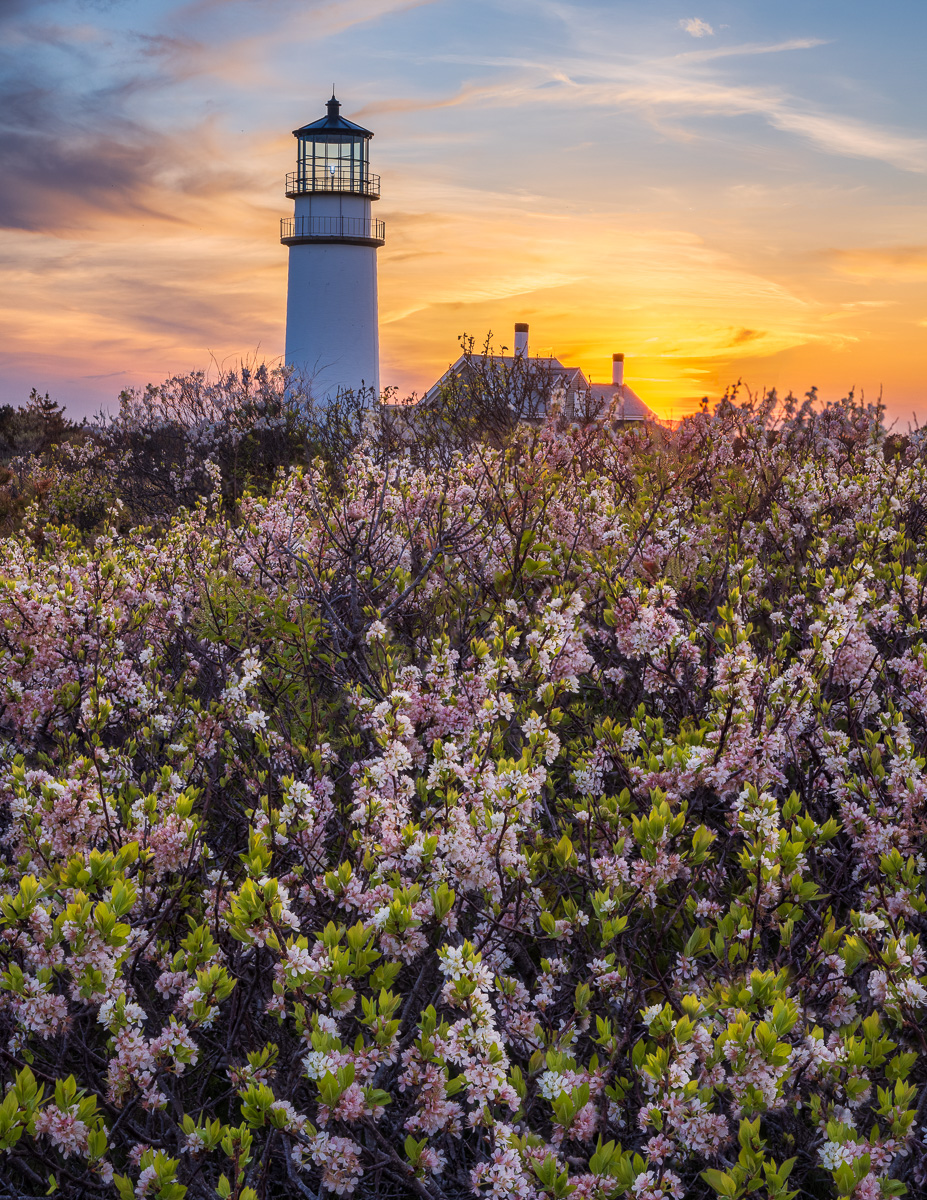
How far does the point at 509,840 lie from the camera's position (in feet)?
10.3

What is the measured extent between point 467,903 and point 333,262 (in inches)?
1272

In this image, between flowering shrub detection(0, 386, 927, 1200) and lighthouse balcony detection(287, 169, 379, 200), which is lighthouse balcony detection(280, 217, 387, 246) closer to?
lighthouse balcony detection(287, 169, 379, 200)

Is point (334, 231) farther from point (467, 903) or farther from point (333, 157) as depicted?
point (467, 903)

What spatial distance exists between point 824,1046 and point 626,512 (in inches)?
210

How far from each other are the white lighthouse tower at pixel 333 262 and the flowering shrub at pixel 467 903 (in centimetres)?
2798

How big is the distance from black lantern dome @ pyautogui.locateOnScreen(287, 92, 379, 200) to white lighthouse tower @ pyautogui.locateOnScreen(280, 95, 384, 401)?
34 millimetres

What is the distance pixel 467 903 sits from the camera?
345 centimetres

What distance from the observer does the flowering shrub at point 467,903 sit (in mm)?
2504

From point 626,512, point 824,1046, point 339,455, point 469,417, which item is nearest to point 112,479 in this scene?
point 339,455

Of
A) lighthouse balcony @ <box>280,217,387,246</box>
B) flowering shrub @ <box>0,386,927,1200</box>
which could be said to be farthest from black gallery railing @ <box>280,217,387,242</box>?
flowering shrub @ <box>0,386,927,1200</box>

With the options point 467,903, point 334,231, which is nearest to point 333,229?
point 334,231

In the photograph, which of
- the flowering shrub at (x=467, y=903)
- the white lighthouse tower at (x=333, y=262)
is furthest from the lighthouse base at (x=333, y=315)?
the flowering shrub at (x=467, y=903)

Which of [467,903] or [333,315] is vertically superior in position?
[333,315]

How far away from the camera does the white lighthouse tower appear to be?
32.7 meters
